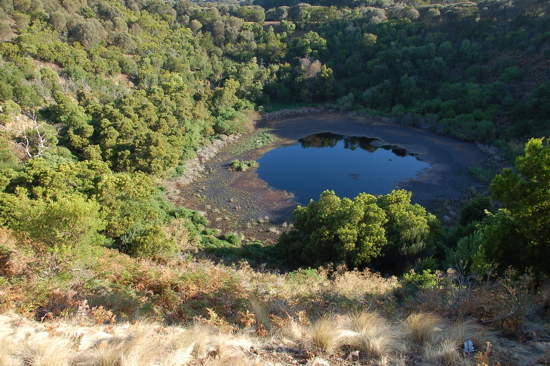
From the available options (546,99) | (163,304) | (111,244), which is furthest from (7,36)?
(546,99)

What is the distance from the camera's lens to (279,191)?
3078 cm

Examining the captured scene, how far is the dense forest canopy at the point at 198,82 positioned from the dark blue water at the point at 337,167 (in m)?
8.17

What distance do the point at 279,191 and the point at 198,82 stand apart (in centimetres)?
2758

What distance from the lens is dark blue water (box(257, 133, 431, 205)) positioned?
31562 millimetres

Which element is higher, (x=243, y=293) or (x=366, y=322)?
(x=366, y=322)

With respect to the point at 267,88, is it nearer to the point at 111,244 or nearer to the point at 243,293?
the point at 111,244

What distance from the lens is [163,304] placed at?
8.38m

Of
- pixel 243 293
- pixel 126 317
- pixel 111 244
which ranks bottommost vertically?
pixel 111 244

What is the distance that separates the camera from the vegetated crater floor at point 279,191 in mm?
26453

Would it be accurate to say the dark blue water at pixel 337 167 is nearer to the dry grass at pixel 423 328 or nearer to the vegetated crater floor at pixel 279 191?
the vegetated crater floor at pixel 279 191

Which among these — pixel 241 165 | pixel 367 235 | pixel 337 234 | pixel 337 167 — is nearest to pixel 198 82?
pixel 241 165

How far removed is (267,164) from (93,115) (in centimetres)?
1737

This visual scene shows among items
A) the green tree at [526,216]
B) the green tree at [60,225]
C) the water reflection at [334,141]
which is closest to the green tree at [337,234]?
the green tree at [526,216]

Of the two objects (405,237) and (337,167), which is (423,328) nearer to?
(405,237)
